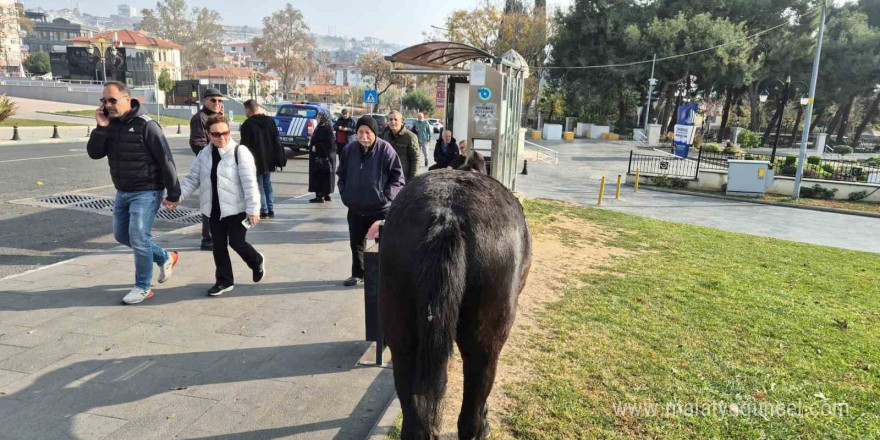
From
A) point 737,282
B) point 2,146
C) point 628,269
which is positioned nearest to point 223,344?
point 628,269

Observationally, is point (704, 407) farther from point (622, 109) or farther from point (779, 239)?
point (622, 109)

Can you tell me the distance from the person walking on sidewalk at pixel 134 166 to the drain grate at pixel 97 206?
3861 millimetres

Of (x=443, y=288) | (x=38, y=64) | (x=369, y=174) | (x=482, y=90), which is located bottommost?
(x=443, y=288)

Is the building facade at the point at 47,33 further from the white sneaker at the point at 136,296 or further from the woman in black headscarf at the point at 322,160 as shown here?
the white sneaker at the point at 136,296

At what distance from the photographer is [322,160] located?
1098 cm

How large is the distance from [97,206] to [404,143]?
5745mm

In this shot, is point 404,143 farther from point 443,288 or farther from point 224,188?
point 443,288

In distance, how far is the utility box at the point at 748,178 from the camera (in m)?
17.8

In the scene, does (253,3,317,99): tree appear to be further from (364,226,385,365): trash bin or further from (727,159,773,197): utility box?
(364,226,385,365): trash bin

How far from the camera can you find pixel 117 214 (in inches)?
208

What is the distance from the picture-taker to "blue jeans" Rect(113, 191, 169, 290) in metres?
5.18

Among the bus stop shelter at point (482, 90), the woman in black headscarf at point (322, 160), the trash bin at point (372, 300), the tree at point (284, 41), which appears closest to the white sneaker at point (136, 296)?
the trash bin at point (372, 300)

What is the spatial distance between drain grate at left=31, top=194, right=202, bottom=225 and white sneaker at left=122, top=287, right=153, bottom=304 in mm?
3853

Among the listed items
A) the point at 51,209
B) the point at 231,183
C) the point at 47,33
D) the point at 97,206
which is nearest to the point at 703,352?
the point at 231,183
